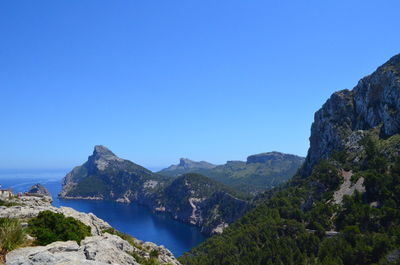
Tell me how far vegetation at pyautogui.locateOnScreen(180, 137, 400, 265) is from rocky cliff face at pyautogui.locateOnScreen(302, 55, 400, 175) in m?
14.5

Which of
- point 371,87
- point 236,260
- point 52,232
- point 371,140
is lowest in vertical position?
point 236,260

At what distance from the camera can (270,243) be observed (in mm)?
117812

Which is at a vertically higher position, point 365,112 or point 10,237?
point 365,112

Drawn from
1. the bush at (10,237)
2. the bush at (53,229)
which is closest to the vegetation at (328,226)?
the bush at (53,229)

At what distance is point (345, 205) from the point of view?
116375 millimetres

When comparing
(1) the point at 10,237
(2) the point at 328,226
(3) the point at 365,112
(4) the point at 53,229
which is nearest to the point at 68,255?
→ (1) the point at 10,237

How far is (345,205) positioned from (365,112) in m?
82.3

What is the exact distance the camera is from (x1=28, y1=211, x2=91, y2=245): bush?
36.9 metres

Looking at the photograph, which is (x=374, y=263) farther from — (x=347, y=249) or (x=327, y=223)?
(x=327, y=223)

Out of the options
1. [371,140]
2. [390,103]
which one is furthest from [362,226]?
[390,103]

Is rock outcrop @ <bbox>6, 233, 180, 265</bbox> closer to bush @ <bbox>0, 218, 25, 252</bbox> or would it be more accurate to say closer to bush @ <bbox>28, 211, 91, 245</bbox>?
bush @ <bbox>0, 218, 25, 252</bbox>

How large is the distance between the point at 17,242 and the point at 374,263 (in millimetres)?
84685

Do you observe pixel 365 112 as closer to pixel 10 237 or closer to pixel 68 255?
pixel 68 255

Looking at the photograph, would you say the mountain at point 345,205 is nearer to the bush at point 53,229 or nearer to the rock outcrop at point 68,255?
the rock outcrop at point 68,255
